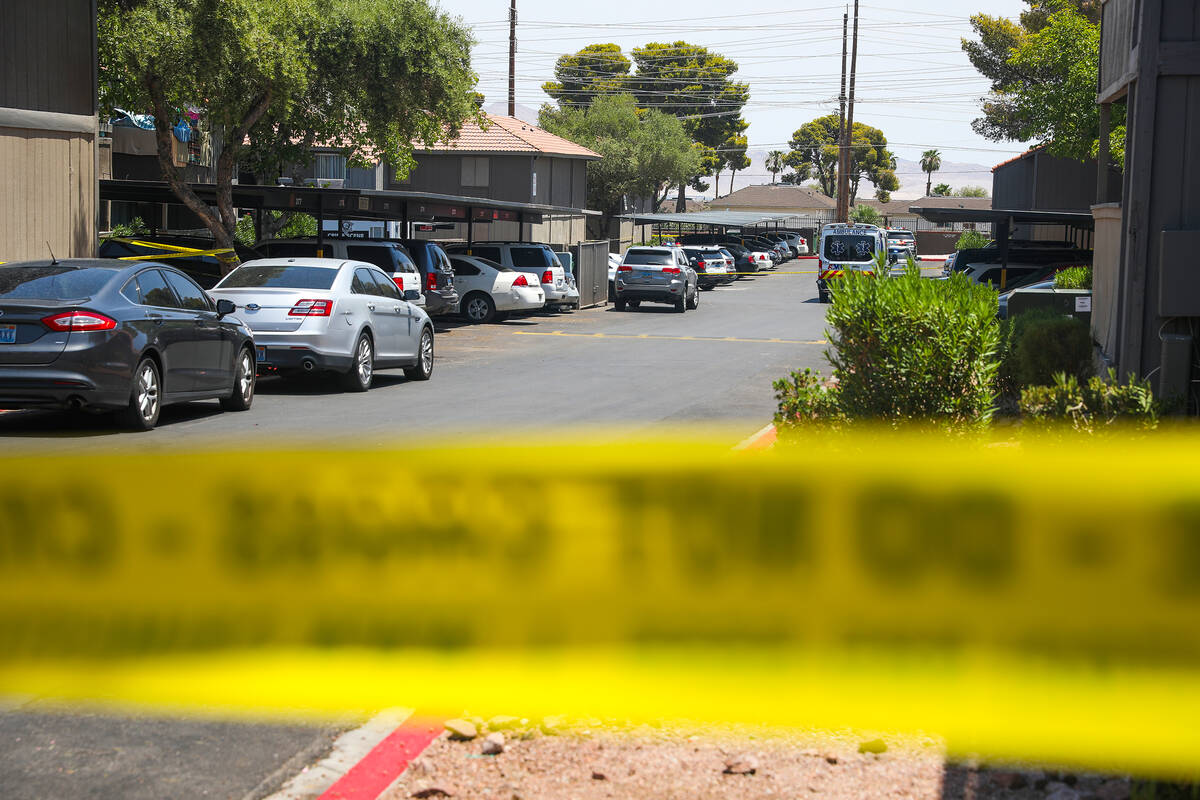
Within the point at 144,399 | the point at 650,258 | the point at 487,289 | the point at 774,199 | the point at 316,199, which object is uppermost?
the point at 774,199

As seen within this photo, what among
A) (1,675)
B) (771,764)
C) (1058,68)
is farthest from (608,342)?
(1,675)

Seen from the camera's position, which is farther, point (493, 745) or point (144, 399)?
point (144, 399)

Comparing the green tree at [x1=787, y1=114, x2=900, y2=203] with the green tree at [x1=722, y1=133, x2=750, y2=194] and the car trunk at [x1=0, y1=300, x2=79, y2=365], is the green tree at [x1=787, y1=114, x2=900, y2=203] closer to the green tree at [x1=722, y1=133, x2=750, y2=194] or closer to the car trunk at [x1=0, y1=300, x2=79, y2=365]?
the green tree at [x1=722, y1=133, x2=750, y2=194]

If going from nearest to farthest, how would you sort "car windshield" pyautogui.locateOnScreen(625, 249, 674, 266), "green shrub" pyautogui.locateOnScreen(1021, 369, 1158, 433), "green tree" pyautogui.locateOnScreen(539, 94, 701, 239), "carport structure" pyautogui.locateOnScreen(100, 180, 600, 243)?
1. "green shrub" pyautogui.locateOnScreen(1021, 369, 1158, 433)
2. "carport structure" pyautogui.locateOnScreen(100, 180, 600, 243)
3. "car windshield" pyautogui.locateOnScreen(625, 249, 674, 266)
4. "green tree" pyautogui.locateOnScreen(539, 94, 701, 239)

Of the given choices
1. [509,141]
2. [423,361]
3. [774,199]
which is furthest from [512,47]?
[774,199]

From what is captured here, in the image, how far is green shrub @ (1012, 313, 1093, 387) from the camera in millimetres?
11938

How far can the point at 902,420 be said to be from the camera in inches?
334

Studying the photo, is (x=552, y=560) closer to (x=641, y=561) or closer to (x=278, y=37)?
(x=641, y=561)

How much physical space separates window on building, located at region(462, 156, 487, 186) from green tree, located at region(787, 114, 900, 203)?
338ft

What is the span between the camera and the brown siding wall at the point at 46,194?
18203mm

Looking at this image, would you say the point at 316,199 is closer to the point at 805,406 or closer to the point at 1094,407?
the point at 805,406

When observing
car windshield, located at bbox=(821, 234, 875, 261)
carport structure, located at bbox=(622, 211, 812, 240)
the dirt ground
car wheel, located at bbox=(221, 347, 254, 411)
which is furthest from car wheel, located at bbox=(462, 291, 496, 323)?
carport structure, located at bbox=(622, 211, 812, 240)

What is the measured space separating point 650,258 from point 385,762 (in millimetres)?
34320

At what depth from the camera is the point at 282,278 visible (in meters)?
15.7
